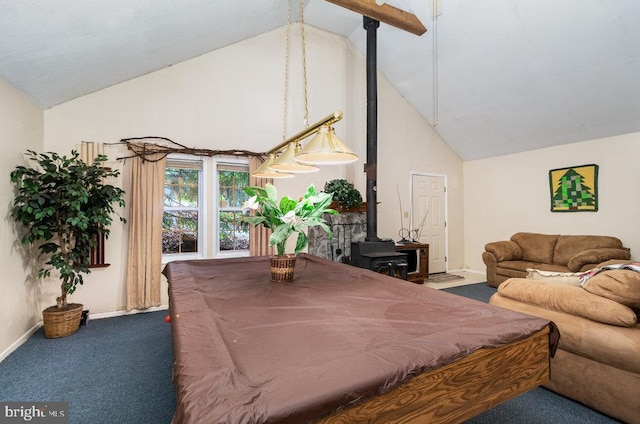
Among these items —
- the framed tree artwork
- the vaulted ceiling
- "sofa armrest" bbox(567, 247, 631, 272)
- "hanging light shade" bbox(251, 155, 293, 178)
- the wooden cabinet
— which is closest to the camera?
"hanging light shade" bbox(251, 155, 293, 178)

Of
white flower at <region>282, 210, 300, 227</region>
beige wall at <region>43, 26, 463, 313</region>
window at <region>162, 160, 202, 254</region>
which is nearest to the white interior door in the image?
beige wall at <region>43, 26, 463, 313</region>

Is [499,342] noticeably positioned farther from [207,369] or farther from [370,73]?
[370,73]

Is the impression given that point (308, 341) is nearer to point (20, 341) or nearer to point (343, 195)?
point (20, 341)

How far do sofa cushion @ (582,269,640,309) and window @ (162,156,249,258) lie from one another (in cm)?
384

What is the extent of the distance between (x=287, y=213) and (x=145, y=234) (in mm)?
2697

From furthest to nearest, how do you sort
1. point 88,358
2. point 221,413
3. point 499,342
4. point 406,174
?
point 406,174
point 88,358
point 499,342
point 221,413

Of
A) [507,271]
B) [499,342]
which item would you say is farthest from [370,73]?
[499,342]

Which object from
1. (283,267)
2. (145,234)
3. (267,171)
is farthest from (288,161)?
(145,234)

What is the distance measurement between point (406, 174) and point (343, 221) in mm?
1914

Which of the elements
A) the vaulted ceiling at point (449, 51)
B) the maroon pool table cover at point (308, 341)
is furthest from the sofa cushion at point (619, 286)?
the vaulted ceiling at point (449, 51)

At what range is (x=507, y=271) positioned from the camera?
475 cm

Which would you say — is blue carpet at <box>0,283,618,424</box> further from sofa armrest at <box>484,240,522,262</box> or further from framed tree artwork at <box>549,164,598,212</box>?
framed tree artwork at <box>549,164,598,212</box>

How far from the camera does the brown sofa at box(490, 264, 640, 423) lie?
5.33 ft

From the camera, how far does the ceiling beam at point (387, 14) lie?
3635mm
